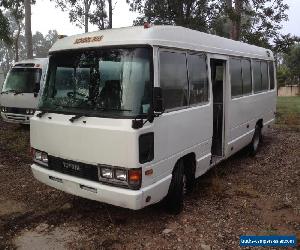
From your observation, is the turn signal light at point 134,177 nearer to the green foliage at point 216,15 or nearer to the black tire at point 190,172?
the black tire at point 190,172

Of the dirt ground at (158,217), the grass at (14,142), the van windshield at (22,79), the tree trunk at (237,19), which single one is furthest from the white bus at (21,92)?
the tree trunk at (237,19)

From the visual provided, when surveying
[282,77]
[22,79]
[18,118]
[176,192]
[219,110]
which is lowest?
[176,192]

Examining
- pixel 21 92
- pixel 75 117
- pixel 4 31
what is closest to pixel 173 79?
pixel 75 117

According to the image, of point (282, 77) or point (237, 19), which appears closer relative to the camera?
point (237, 19)

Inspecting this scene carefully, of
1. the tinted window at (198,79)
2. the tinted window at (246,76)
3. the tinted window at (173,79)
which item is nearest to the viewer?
the tinted window at (173,79)

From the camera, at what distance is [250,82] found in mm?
9148

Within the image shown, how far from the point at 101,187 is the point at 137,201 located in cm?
52

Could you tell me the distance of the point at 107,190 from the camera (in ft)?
16.0

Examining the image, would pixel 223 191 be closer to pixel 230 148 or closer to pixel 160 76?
pixel 230 148

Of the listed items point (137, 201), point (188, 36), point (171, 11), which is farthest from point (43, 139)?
point (171, 11)

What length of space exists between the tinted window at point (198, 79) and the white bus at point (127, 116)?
2 centimetres

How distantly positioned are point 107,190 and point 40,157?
4.93 feet

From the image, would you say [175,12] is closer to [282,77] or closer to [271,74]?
[271,74]

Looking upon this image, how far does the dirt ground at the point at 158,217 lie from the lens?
5.16 meters
